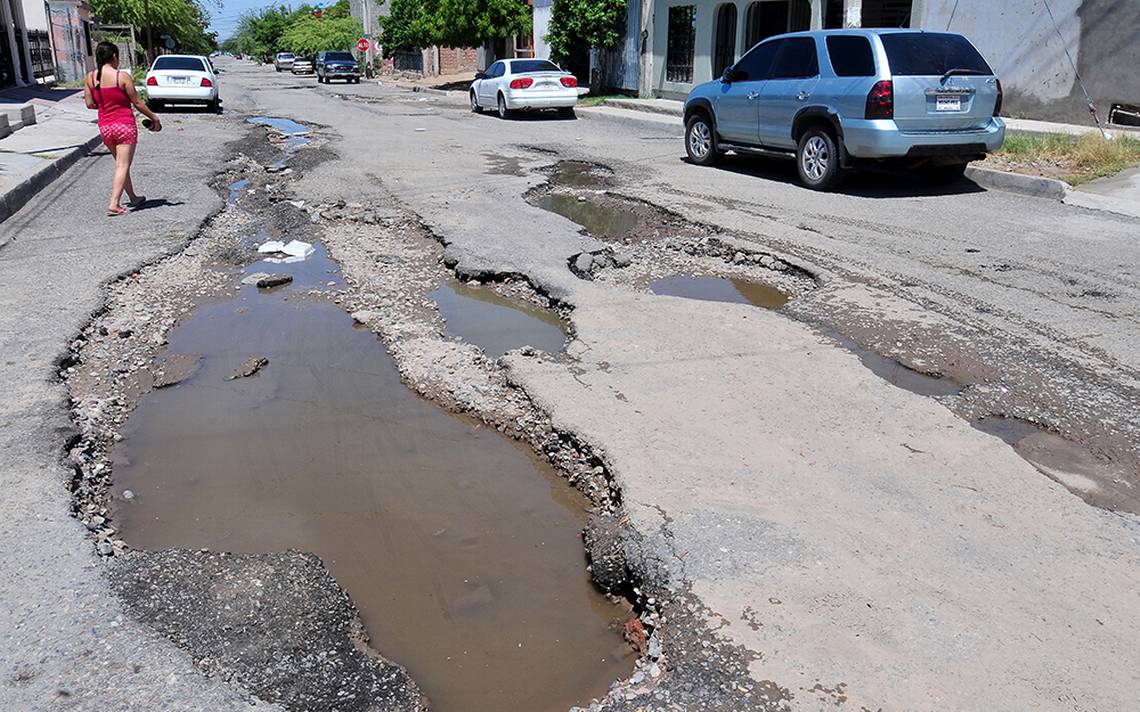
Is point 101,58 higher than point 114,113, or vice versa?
point 101,58

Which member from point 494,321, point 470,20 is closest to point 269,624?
point 494,321

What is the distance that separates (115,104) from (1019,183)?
34.3 feet

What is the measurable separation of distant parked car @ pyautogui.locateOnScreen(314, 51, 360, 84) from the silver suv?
136 feet

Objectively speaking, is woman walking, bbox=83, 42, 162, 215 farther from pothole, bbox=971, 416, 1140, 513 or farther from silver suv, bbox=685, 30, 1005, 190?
pothole, bbox=971, 416, 1140, 513

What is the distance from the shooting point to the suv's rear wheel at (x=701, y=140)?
44.0 ft

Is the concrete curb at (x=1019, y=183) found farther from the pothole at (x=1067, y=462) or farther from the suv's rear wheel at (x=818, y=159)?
the pothole at (x=1067, y=462)

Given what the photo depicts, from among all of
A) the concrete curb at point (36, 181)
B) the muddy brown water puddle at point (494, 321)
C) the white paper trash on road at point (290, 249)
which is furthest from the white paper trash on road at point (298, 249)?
the concrete curb at point (36, 181)

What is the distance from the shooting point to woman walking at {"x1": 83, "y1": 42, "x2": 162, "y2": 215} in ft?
31.7

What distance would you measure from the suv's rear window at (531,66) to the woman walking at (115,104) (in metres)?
14.8

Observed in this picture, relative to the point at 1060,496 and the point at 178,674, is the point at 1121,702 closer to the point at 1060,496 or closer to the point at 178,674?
the point at 1060,496

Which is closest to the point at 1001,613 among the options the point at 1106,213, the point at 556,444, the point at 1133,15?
the point at 556,444

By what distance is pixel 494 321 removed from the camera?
265 inches

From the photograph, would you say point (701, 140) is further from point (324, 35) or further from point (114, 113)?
point (324, 35)

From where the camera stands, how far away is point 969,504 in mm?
3939
